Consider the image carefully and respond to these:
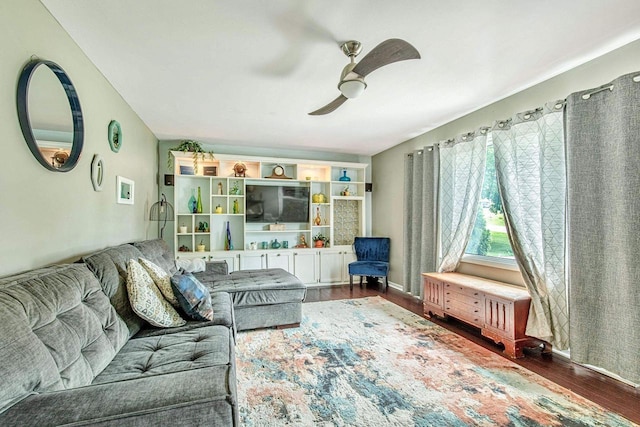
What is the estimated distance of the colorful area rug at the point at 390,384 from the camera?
1.83 meters

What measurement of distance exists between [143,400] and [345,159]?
213 inches

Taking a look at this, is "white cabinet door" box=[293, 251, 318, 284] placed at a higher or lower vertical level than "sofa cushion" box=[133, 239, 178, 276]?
lower

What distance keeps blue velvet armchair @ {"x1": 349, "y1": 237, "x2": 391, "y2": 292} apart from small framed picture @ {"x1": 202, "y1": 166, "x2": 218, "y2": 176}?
2.73 metres

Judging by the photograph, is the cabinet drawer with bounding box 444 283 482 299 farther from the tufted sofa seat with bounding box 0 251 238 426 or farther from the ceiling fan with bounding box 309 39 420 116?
the tufted sofa seat with bounding box 0 251 238 426

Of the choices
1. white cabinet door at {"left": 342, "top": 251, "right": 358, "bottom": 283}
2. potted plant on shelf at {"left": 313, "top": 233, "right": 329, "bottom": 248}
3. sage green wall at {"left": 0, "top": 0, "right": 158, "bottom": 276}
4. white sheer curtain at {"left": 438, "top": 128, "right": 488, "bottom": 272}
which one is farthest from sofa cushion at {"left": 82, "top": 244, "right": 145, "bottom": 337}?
white cabinet door at {"left": 342, "top": 251, "right": 358, "bottom": 283}

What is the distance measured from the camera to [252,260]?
5.00 metres

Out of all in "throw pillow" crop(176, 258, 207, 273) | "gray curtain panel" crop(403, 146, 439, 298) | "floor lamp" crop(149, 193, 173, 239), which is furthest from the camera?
"floor lamp" crop(149, 193, 173, 239)

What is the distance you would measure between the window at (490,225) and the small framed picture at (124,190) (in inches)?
153

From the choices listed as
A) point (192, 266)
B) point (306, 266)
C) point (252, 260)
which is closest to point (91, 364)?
point (192, 266)

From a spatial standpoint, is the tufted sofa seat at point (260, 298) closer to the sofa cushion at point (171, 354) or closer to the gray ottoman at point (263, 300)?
the gray ottoman at point (263, 300)

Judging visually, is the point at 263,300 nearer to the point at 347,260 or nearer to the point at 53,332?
the point at 53,332

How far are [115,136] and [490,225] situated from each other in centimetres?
406

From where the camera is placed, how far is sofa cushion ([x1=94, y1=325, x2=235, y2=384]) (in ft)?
4.87

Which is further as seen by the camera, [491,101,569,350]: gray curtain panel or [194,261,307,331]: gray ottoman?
[194,261,307,331]: gray ottoman
